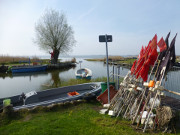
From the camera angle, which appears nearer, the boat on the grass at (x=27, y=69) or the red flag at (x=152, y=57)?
the red flag at (x=152, y=57)

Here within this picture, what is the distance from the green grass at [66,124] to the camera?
11.3ft

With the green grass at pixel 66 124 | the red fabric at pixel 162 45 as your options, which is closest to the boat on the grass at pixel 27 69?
the green grass at pixel 66 124

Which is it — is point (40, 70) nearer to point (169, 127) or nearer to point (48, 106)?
point (48, 106)

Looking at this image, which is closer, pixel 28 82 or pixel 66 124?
pixel 66 124

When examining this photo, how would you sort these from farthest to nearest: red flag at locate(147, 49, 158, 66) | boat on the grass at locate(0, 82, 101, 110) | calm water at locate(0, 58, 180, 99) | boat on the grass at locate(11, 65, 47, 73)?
boat on the grass at locate(11, 65, 47, 73) → calm water at locate(0, 58, 180, 99) → boat on the grass at locate(0, 82, 101, 110) → red flag at locate(147, 49, 158, 66)

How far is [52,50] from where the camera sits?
99.9ft

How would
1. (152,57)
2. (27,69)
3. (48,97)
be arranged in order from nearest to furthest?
(152,57) < (48,97) < (27,69)

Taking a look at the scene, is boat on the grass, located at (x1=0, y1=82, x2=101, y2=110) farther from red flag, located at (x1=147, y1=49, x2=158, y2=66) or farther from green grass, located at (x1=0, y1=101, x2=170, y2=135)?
red flag, located at (x1=147, y1=49, x2=158, y2=66)

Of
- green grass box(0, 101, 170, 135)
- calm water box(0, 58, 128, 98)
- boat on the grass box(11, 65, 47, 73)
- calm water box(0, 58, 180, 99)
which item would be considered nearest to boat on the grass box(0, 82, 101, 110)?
green grass box(0, 101, 170, 135)

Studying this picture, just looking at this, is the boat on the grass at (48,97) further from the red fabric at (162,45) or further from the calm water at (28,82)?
the red fabric at (162,45)

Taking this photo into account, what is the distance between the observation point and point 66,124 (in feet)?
12.8

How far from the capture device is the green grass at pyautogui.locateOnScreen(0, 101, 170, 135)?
136 inches

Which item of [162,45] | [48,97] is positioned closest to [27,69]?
[48,97]

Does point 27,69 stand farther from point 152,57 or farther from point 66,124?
point 152,57
